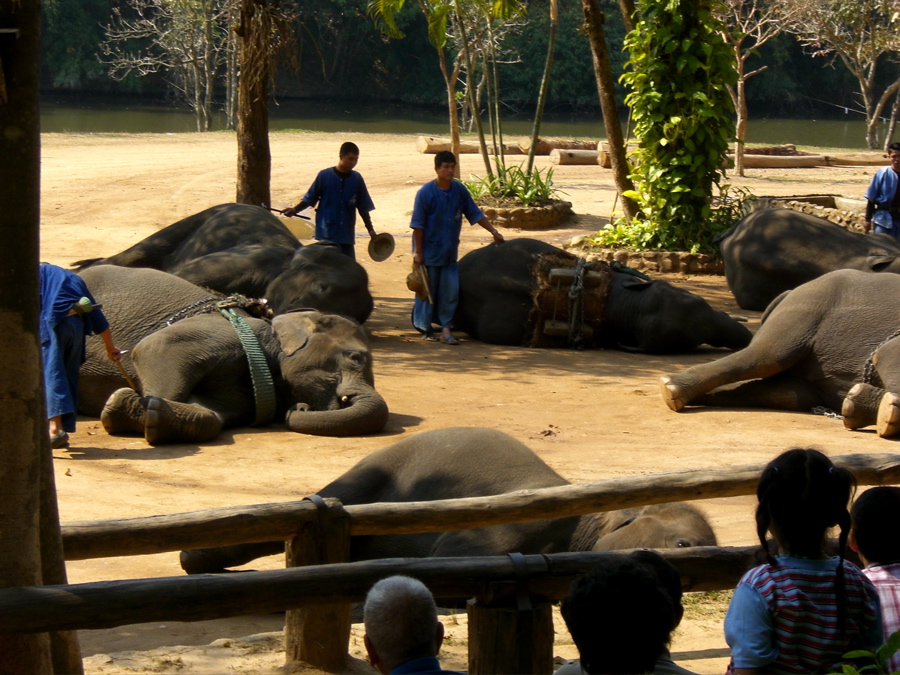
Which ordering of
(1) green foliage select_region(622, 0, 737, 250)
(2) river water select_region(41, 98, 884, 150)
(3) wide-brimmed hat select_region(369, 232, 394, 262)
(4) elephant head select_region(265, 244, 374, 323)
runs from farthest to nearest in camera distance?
(2) river water select_region(41, 98, 884, 150), (1) green foliage select_region(622, 0, 737, 250), (3) wide-brimmed hat select_region(369, 232, 394, 262), (4) elephant head select_region(265, 244, 374, 323)

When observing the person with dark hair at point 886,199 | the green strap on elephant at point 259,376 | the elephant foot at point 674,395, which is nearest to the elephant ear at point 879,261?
the person with dark hair at point 886,199

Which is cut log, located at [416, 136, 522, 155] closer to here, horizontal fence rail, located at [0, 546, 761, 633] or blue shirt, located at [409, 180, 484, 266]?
blue shirt, located at [409, 180, 484, 266]

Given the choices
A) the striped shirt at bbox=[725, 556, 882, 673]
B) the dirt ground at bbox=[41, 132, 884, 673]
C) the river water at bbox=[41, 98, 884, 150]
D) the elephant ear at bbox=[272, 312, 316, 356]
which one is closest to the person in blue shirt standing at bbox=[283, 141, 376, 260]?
the dirt ground at bbox=[41, 132, 884, 673]

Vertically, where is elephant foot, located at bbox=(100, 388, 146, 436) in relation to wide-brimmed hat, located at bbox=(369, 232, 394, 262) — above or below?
below

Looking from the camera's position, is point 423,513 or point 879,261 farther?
point 879,261

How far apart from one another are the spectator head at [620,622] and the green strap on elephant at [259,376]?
5.56m

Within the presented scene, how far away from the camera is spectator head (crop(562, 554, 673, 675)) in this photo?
2.35 m

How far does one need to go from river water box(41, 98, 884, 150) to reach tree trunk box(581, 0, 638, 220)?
24.2m

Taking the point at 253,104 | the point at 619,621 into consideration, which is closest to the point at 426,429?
the point at 619,621

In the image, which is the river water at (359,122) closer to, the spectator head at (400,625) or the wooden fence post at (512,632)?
the wooden fence post at (512,632)

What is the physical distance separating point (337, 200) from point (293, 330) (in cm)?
353

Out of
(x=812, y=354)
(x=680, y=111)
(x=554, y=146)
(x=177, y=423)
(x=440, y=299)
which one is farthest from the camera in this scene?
(x=554, y=146)

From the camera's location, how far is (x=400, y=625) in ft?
8.65

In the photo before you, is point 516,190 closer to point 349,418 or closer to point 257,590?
point 349,418
